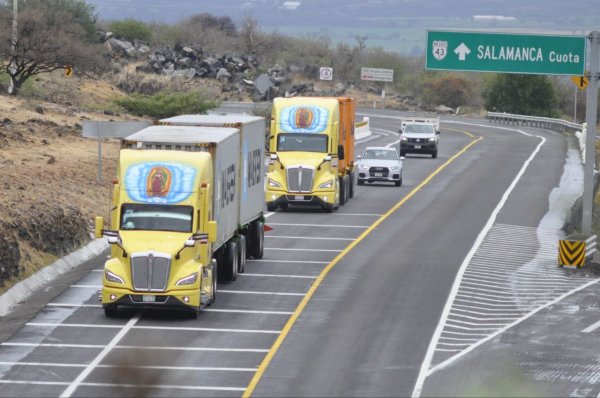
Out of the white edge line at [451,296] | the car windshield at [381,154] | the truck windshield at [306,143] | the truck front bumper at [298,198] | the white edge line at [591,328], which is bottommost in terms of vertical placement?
the white edge line at [591,328]

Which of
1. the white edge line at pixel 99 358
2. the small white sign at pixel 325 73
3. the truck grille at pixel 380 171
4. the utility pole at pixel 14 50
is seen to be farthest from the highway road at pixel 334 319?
the small white sign at pixel 325 73

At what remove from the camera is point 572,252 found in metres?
35.0

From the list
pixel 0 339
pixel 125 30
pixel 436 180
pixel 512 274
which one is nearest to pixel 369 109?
pixel 125 30

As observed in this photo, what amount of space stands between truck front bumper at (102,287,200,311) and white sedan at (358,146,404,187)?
2924 centimetres

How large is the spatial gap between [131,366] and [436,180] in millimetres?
36882

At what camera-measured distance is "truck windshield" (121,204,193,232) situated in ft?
86.3

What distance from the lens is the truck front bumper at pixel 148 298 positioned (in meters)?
25.8

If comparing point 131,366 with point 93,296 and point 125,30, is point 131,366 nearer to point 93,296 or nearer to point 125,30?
point 93,296

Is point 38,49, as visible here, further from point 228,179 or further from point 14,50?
point 228,179

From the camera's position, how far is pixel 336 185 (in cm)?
4469

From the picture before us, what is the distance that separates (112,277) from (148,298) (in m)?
0.80

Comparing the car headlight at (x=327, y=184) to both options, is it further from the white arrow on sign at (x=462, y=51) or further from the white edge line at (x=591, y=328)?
the white edge line at (x=591, y=328)

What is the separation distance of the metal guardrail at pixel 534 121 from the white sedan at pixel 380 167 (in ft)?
127

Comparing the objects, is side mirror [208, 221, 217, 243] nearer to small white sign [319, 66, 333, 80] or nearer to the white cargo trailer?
the white cargo trailer
